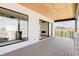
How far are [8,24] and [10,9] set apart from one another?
2.18 ft

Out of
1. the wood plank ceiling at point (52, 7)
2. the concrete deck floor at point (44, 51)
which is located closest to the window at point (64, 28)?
the wood plank ceiling at point (52, 7)

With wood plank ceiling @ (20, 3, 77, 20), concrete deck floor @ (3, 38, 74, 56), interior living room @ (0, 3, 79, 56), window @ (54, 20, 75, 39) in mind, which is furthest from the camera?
window @ (54, 20, 75, 39)

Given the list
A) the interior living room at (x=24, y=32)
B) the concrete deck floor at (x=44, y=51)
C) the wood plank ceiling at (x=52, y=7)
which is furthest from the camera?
the wood plank ceiling at (x=52, y=7)

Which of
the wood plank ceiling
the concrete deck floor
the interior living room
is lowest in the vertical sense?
the concrete deck floor

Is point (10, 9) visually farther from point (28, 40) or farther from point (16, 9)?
point (28, 40)

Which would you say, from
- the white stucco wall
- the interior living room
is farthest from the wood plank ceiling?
the white stucco wall

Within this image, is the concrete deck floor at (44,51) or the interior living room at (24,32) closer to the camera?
the concrete deck floor at (44,51)

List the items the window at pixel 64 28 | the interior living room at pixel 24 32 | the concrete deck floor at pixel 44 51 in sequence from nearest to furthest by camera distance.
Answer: the concrete deck floor at pixel 44 51 < the interior living room at pixel 24 32 < the window at pixel 64 28

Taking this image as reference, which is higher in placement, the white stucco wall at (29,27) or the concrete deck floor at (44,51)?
the white stucco wall at (29,27)

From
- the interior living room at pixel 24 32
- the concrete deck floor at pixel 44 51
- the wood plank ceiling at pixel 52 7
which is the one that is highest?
the wood plank ceiling at pixel 52 7

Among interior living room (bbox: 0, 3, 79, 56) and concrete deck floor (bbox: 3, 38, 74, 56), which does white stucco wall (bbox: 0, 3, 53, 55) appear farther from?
concrete deck floor (bbox: 3, 38, 74, 56)

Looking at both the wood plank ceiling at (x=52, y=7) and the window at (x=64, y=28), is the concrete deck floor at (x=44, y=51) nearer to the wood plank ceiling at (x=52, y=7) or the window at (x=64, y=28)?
the wood plank ceiling at (x=52, y=7)

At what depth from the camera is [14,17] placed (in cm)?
512

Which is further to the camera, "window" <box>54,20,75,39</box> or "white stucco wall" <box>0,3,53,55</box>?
"window" <box>54,20,75,39</box>
